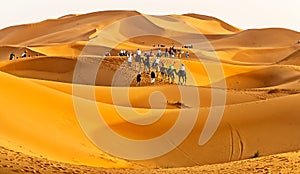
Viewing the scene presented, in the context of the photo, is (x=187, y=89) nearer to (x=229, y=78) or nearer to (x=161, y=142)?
(x=161, y=142)

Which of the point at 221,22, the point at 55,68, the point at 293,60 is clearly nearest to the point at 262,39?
the point at 293,60

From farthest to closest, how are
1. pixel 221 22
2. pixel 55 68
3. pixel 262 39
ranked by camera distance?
1. pixel 221 22
2. pixel 262 39
3. pixel 55 68

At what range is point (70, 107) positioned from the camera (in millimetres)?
11555

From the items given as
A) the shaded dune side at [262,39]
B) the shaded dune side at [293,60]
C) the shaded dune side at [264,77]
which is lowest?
the shaded dune side at [264,77]

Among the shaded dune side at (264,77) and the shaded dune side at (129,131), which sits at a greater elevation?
the shaded dune side at (264,77)

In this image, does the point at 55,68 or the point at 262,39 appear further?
the point at 262,39

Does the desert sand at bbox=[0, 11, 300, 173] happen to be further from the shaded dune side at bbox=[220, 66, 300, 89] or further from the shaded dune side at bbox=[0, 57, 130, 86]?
the shaded dune side at bbox=[220, 66, 300, 89]

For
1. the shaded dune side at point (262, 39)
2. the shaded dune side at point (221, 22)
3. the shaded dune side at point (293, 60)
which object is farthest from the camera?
the shaded dune side at point (221, 22)

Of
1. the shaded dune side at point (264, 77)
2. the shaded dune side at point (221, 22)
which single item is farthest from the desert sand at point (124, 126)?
the shaded dune side at point (221, 22)

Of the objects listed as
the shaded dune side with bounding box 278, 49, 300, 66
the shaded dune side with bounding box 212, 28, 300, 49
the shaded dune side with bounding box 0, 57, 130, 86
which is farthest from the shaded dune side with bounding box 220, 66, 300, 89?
the shaded dune side with bounding box 212, 28, 300, 49

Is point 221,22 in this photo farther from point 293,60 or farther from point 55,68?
point 55,68

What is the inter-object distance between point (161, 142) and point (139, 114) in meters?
2.21

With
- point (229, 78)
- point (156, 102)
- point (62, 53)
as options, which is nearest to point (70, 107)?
point (156, 102)

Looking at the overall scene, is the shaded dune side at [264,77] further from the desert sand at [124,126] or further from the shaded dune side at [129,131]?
the shaded dune side at [129,131]
